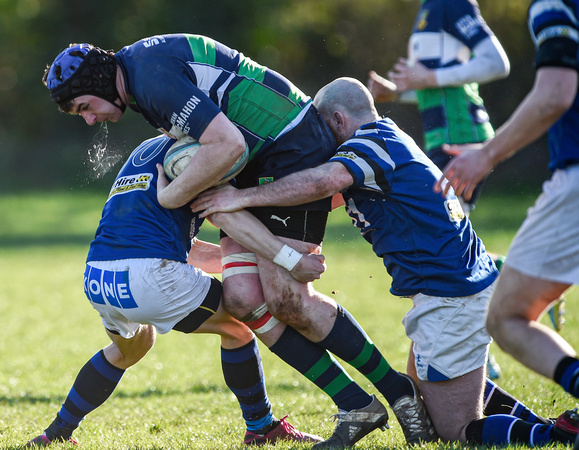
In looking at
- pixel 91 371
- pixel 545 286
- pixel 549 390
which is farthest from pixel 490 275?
pixel 91 371

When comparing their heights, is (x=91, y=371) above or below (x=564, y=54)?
below

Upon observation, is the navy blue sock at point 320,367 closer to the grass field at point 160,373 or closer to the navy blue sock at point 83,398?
the grass field at point 160,373

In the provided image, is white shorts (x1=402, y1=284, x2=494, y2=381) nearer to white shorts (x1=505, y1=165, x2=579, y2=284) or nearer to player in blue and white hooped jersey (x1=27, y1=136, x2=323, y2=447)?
player in blue and white hooped jersey (x1=27, y1=136, x2=323, y2=447)

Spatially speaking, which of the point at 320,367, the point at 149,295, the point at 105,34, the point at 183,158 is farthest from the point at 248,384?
the point at 105,34

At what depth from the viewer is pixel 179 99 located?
10.9 feet

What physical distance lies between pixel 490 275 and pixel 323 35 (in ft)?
77.5

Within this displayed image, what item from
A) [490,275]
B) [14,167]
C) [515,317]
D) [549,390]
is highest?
[515,317]

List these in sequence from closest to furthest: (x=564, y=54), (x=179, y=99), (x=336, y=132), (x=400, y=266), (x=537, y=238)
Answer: (x=564, y=54) < (x=537, y=238) < (x=179, y=99) < (x=400, y=266) < (x=336, y=132)

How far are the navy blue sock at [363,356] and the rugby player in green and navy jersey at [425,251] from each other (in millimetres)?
143

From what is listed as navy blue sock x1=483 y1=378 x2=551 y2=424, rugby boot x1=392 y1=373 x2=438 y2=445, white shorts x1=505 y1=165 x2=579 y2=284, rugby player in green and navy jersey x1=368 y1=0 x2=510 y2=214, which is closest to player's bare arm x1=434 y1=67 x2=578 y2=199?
white shorts x1=505 y1=165 x2=579 y2=284

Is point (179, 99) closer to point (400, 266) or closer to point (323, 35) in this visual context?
point (400, 266)

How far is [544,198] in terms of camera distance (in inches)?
107

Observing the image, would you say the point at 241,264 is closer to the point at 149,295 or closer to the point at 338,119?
the point at 149,295

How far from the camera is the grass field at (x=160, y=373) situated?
13.6ft
